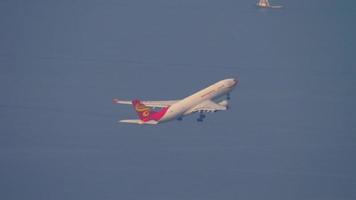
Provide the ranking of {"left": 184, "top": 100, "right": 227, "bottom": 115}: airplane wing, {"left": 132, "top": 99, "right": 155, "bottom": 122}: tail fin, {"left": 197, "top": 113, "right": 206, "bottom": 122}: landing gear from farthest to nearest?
{"left": 184, "top": 100, "right": 227, "bottom": 115}: airplane wing → {"left": 197, "top": 113, "right": 206, "bottom": 122}: landing gear → {"left": 132, "top": 99, "right": 155, "bottom": 122}: tail fin

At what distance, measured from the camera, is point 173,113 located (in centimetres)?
9312

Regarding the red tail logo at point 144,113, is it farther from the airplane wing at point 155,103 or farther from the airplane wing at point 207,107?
the airplane wing at point 207,107

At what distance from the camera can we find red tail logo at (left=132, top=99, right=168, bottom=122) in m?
92.2

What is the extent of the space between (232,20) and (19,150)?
250 feet

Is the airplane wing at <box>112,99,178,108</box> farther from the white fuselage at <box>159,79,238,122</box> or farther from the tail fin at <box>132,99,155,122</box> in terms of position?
the tail fin at <box>132,99,155,122</box>

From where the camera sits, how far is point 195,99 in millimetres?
95188

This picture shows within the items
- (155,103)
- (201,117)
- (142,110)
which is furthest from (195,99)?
(142,110)

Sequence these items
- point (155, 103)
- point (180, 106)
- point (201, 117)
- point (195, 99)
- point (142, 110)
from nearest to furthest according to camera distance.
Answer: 1. point (142, 110)
2. point (180, 106)
3. point (201, 117)
4. point (195, 99)
5. point (155, 103)

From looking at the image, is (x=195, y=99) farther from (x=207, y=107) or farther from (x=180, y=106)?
(x=180, y=106)

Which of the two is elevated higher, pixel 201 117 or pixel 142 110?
pixel 142 110

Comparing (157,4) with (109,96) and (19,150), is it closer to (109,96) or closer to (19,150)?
(109,96)

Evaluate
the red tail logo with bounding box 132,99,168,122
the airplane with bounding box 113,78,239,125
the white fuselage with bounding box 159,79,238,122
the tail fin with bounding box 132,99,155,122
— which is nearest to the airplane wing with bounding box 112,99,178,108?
the airplane with bounding box 113,78,239,125

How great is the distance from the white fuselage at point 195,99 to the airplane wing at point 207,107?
0.24 metres

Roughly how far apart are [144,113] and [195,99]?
506 cm
